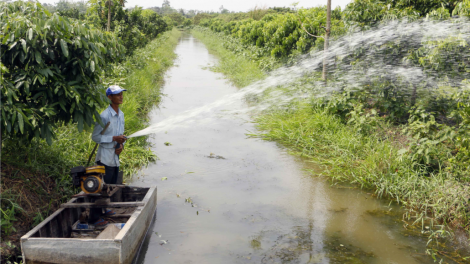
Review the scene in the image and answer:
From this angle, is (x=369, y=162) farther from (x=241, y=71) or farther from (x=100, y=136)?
(x=241, y=71)

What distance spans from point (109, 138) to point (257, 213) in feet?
7.14

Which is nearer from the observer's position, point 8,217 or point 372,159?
point 8,217

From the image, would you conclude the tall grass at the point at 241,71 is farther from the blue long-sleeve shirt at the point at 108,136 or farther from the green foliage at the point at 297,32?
the blue long-sleeve shirt at the point at 108,136

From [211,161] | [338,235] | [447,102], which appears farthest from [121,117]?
[447,102]

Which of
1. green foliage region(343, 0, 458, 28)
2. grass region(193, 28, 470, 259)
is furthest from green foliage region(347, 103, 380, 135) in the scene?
green foliage region(343, 0, 458, 28)

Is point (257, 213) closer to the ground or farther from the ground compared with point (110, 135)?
closer to the ground

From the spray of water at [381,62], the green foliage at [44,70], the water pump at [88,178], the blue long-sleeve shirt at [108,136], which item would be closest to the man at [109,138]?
the blue long-sleeve shirt at [108,136]

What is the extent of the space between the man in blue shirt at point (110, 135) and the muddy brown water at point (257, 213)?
40.3 inches

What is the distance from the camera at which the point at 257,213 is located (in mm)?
5117

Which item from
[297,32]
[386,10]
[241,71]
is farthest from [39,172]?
[241,71]

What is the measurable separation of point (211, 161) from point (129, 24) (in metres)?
9.29

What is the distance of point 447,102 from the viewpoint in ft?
21.8

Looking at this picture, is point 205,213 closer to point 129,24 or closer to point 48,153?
point 48,153

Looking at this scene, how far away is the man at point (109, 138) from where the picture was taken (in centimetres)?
445
